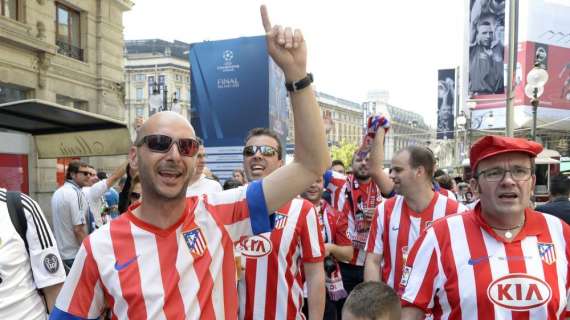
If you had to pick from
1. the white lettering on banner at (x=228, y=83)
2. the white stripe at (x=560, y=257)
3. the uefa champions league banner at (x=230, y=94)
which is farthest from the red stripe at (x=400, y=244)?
the white lettering on banner at (x=228, y=83)

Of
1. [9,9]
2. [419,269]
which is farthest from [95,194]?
[9,9]

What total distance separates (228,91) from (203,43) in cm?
118

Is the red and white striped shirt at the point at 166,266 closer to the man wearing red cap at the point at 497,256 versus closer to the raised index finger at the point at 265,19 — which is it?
the raised index finger at the point at 265,19

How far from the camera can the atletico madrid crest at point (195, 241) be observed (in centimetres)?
212

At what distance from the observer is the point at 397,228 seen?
12.8 feet

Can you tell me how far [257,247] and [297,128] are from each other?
1.35m

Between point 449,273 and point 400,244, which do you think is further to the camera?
point 400,244

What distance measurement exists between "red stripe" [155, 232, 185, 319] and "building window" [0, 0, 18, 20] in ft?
50.5

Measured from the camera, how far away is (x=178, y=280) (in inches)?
80.4

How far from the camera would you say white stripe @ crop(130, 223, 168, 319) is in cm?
198

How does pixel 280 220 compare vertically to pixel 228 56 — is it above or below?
below

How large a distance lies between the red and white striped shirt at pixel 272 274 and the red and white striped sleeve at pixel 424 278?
37.3 inches

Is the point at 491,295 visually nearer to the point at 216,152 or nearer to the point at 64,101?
the point at 216,152

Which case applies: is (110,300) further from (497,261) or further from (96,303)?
(497,261)
